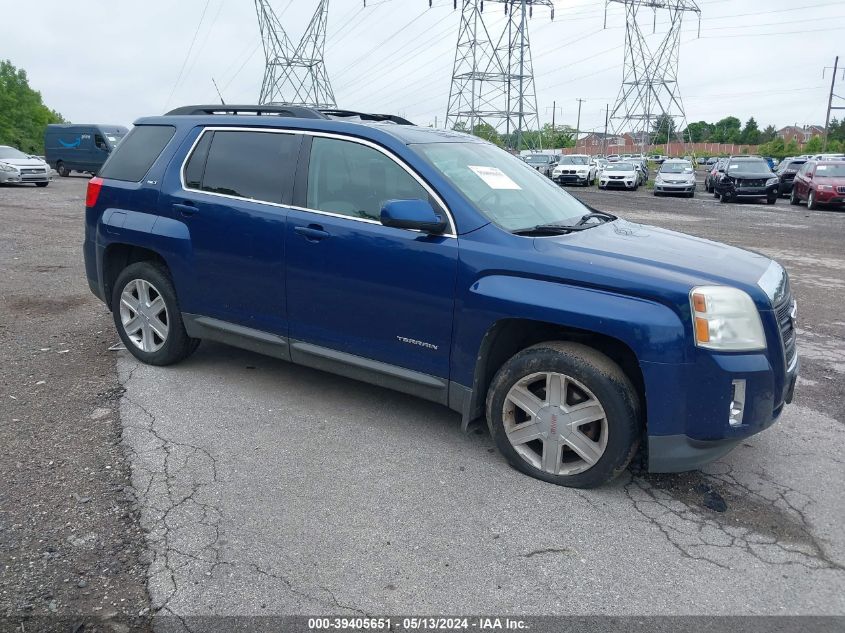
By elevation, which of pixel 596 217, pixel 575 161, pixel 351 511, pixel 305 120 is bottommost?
pixel 351 511

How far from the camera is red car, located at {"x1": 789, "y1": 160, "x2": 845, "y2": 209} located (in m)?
22.1

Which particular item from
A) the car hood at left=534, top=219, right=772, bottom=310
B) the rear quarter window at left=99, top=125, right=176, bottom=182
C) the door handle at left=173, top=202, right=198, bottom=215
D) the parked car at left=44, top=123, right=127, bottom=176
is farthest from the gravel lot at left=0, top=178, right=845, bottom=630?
the parked car at left=44, top=123, right=127, bottom=176

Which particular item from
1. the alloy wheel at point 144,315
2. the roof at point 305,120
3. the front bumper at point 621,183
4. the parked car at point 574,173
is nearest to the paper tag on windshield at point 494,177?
the roof at point 305,120

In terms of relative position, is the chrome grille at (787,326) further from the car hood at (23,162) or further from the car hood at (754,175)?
the car hood at (23,162)

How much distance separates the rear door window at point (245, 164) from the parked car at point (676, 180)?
27093mm

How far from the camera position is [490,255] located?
3.76 m

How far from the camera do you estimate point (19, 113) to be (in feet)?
293

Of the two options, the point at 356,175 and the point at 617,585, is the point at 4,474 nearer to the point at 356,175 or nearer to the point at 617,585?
the point at 356,175

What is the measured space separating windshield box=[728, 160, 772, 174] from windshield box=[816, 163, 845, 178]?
3039 mm

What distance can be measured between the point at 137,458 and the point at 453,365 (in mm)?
1843

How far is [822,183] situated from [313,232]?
2298 cm

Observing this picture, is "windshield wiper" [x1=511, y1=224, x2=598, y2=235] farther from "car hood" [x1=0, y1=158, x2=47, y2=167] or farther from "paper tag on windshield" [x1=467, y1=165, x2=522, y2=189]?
"car hood" [x1=0, y1=158, x2=47, y2=167]

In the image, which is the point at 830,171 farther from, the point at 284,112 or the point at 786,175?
the point at 284,112

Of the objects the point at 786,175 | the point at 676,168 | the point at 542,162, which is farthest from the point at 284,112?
the point at 542,162
